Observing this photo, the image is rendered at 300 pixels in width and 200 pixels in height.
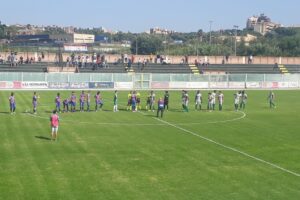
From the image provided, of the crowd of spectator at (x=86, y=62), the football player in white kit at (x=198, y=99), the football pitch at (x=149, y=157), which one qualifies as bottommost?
the football pitch at (x=149, y=157)

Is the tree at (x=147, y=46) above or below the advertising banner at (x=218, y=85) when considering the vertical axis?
above

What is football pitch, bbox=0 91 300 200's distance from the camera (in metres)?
18.0

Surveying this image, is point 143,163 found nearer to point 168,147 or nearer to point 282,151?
point 168,147

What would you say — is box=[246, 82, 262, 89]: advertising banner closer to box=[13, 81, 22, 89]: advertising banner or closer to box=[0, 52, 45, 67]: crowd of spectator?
box=[0, 52, 45, 67]: crowd of spectator

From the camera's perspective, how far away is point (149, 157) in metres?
23.3

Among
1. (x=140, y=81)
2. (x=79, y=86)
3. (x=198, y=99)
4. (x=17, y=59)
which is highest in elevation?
(x=17, y=59)

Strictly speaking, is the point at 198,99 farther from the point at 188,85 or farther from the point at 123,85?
the point at 188,85

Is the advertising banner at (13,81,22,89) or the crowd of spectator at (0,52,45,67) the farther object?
the crowd of spectator at (0,52,45,67)

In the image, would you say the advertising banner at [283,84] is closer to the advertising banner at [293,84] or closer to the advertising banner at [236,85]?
the advertising banner at [293,84]

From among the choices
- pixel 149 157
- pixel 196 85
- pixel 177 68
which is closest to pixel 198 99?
pixel 149 157

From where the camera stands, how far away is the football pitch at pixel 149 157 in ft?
59.0

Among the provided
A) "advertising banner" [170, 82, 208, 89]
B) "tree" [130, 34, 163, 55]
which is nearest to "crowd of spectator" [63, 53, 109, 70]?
"advertising banner" [170, 82, 208, 89]

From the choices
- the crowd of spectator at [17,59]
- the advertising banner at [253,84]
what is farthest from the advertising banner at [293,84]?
the crowd of spectator at [17,59]

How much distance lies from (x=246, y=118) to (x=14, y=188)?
24.8 metres
